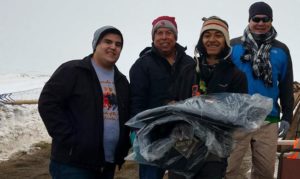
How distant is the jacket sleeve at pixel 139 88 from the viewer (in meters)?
3.80

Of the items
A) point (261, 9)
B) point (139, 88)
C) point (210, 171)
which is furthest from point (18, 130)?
point (210, 171)

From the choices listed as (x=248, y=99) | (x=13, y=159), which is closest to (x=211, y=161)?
(x=248, y=99)

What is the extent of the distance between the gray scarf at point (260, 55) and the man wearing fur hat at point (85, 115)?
1.56 m

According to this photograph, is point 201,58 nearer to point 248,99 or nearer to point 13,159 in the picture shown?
point 248,99

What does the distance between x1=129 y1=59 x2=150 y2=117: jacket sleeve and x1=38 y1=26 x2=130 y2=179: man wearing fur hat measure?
131 millimetres

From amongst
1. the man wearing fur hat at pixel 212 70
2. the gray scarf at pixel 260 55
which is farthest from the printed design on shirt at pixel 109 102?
the gray scarf at pixel 260 55

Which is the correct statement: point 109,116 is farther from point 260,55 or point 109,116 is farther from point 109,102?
point 260,55

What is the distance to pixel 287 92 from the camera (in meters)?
4.61

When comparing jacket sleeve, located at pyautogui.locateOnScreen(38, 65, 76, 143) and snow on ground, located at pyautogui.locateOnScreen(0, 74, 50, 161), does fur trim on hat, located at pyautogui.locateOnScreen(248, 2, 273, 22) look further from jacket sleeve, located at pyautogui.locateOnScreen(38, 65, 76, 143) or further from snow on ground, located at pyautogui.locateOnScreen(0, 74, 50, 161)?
snow on ground, located at pyautogui.locateOnScreen(0, 74, 50, 161)

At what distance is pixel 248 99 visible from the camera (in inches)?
123

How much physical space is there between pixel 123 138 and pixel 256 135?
1.60 meters

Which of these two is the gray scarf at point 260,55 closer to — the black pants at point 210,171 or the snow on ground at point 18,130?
the black pants at point 210,171

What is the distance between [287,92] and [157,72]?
1625mm

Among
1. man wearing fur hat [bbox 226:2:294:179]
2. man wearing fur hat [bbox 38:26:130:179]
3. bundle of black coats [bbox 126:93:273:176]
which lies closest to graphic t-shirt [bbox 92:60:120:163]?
man wearing fur hat [bbox 38:26:130:179]
